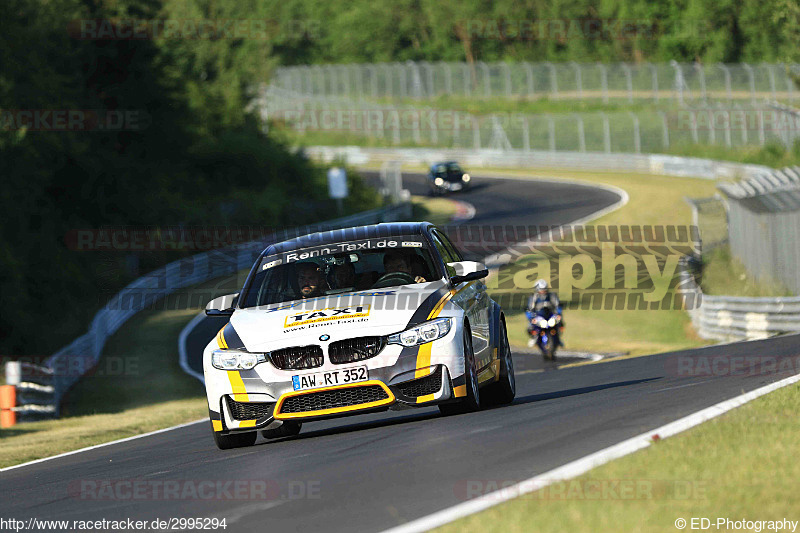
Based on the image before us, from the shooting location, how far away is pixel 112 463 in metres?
10.7

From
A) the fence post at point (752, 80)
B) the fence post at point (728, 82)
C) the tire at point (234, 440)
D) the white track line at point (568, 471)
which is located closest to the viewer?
the white track line at point (568, 471)

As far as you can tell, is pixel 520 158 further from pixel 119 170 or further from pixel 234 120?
pixel 119 170

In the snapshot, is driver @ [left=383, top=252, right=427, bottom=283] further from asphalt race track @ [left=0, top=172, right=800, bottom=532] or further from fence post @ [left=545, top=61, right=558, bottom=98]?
fence post @ [left=545, top=61, right=558, bottom=98]

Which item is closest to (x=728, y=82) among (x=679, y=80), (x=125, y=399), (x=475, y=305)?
(x=679, y=80)

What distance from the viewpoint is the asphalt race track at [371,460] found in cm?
660

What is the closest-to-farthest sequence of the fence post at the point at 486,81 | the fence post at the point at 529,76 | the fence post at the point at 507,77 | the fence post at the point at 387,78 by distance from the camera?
the fence post at the point at 529,76, the fence post at the point at 507,77, the fence post at the point at 486,81, the fence post at the point at 387,78

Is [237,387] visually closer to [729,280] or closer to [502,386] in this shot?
[502,386]

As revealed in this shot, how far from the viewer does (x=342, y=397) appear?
31.4 ft

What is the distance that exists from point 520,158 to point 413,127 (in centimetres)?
1136

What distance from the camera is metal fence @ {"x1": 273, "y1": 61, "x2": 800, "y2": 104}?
63.8 meters

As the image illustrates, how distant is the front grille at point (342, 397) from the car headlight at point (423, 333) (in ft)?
1.32

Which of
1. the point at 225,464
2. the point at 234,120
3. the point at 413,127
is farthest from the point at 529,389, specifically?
the point at 413,127

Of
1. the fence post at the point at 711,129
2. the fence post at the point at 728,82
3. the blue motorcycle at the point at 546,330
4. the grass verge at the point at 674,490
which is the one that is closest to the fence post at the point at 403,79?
the fence post at the point at 728,82

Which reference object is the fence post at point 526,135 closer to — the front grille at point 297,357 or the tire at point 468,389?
the tire at point 468,389
